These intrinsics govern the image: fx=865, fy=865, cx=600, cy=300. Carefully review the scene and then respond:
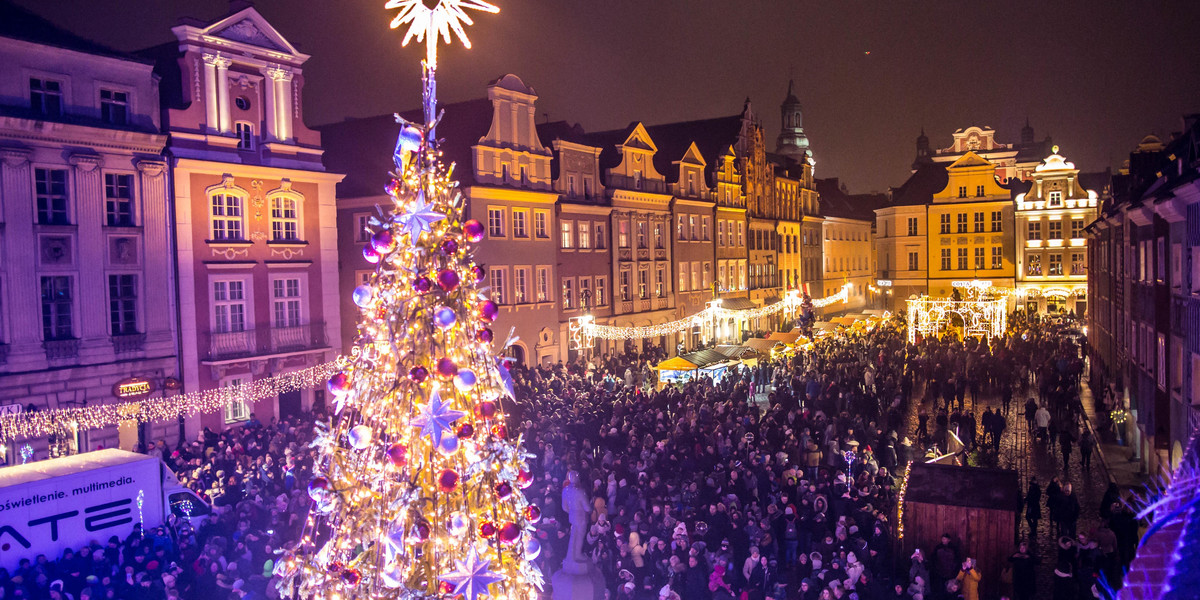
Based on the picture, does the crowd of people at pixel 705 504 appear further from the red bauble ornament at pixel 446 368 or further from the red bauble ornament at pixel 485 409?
the red bauble ornament at pixel 446 368

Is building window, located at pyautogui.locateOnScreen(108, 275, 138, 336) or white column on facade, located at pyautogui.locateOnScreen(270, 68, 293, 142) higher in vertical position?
white column on facade, located at pyautogui.locateOnScreen(270, 68, 293, 142)

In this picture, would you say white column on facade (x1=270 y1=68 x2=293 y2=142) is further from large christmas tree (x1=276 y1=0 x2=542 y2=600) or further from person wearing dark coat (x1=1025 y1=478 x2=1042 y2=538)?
person wearing dark coat (x1=1025 y1=478 x2=1042 y2=538)

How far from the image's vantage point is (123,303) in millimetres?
24297

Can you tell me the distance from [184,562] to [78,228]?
13697mm

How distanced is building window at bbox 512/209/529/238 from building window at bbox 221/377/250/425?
1359 cm

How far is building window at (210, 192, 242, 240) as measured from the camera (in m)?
26.2

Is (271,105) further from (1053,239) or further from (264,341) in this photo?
(1053,239)

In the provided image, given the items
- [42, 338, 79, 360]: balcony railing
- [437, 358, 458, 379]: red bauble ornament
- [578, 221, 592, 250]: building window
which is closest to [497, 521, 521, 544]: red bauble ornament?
[437, 358, 458, 379]: red bauble ornament

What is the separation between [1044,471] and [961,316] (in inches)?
849

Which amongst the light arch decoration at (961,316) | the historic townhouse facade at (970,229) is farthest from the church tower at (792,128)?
the light arch decoration at (961,316)

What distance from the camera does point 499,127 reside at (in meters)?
35.6

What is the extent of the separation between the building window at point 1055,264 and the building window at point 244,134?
52403 millimetres

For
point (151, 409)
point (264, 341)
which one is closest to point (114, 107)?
point (264, 341)

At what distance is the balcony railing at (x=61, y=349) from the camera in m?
22.5
